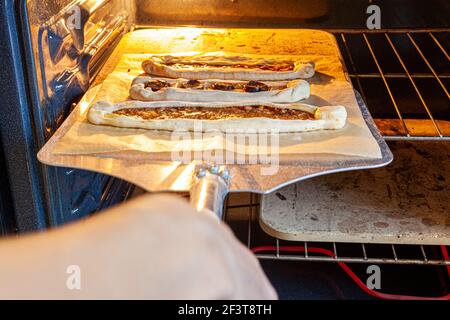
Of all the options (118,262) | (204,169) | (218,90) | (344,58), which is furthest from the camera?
(344,58)

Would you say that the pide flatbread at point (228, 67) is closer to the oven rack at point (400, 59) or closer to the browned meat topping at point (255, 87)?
the browned meat topping at point (255, 87)

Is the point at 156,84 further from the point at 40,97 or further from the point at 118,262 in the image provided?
the point at 118,262

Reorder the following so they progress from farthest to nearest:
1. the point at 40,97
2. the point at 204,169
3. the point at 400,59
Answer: the point at 400,59 < the point at 40,97 < the point at 204,169

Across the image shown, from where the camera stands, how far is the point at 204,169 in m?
1.07

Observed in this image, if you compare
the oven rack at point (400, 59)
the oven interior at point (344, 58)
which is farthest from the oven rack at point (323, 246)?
the oven rack at point (400, 59)

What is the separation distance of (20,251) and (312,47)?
1451 millimetres

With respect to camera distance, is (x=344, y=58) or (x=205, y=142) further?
(x=344, y=58)

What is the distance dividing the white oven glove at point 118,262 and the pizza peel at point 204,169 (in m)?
0.53

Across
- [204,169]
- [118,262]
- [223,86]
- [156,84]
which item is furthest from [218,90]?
[118,262]

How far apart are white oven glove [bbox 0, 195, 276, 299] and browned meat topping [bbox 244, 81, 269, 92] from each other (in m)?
1.00

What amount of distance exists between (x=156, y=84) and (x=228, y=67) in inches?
8.6

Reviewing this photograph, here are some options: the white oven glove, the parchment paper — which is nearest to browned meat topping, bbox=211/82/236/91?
the parchment paper

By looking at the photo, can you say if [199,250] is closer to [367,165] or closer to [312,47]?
[367,165]

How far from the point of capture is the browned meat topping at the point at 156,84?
1.49 m
